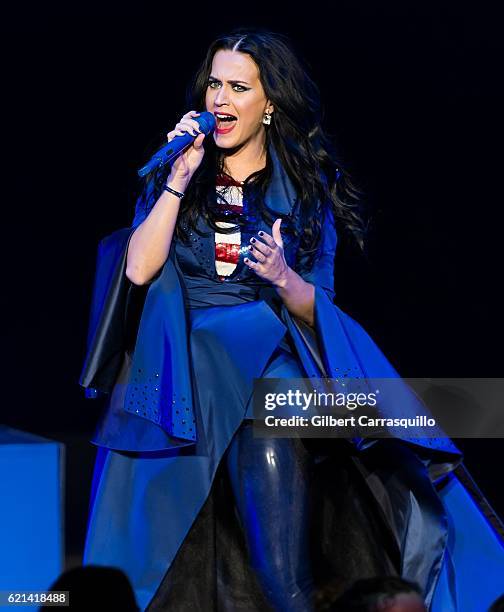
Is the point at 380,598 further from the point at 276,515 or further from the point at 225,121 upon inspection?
the point at 225,121

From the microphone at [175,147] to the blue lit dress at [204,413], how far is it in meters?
0.22

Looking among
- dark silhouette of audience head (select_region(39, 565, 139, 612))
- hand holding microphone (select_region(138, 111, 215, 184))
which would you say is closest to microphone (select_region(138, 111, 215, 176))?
hand holding microphone (select_region(138, 111, 215, 184))

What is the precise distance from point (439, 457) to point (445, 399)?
951mm

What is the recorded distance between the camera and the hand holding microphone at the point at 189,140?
2.46 m

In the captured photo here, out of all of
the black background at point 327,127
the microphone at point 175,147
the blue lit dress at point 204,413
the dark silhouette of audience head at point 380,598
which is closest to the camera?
the dark silhouette of audience head at point 380,598

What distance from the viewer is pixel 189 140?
2.47 metres

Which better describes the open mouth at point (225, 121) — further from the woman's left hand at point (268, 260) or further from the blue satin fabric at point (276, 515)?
the blue satin fabric at point (276, 515)

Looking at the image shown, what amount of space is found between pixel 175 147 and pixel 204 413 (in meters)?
0.46

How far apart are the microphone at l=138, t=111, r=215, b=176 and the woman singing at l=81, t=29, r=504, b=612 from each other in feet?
0.06

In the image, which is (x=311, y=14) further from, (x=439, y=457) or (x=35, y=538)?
(x=35, y=538)

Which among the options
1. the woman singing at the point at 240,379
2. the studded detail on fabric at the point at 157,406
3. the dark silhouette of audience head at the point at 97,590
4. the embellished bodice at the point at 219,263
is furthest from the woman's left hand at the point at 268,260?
the dark silhouette of audience head at the point at 97,590

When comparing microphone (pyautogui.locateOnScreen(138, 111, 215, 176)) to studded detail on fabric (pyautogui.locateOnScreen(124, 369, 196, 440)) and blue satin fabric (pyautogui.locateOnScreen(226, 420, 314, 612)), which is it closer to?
studded detail on fabric (pyautogui.locateOnScreen(124, 369, 196, 440))

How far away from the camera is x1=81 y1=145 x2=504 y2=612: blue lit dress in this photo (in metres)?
2.46

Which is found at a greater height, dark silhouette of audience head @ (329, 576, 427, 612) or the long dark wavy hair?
the long dark wavy hair
